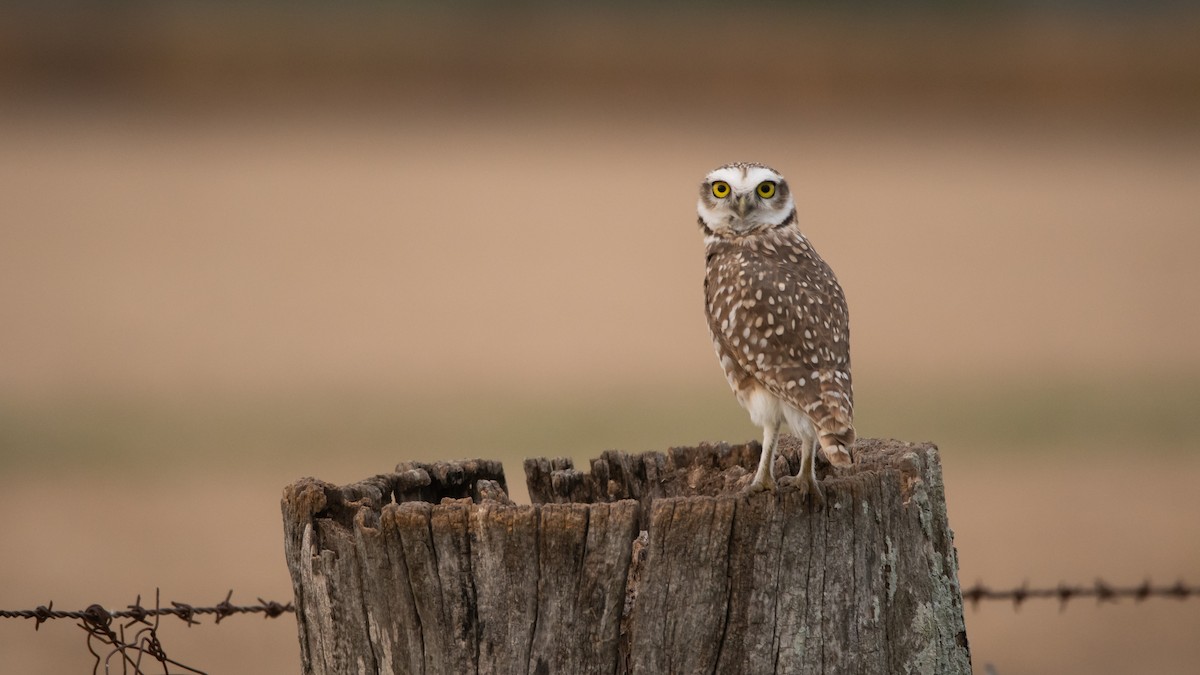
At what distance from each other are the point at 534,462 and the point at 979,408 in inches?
636

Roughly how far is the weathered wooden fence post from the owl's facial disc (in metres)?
2.27

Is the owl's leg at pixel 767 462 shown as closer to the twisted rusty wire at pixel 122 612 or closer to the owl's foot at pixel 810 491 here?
the owl's foot at pixel 810 491

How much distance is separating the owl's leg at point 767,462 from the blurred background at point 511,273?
92.7 inches

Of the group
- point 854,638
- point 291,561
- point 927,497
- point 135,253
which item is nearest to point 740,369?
point 927,497

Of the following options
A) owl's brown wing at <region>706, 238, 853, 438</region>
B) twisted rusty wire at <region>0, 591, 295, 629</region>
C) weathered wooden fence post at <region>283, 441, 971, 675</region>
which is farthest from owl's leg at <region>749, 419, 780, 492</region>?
twisted rusty wire at <region>0, 591, 295, 629</region>

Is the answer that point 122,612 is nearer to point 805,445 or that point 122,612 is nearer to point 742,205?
point 805,445

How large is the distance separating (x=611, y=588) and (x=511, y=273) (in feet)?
89.2

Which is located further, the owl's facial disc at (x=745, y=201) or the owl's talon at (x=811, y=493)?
the owl's facial disc at (x=745, y=201)

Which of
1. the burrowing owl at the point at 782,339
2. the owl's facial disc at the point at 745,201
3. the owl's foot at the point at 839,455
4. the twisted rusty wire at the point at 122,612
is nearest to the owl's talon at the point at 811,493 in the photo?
the burrowing owl at the point at 782,339

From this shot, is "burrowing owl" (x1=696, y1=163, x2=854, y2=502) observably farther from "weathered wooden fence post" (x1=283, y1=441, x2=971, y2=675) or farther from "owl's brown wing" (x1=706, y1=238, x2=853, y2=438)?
"weathered wooden fence post" (x1=283, y1=441, x2=971, y2=675)

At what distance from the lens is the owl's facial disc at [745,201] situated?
233 inches

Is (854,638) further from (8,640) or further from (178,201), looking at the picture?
(178,201)

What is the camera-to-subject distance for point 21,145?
1549 inches

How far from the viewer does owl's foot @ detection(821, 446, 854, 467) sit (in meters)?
4.28
